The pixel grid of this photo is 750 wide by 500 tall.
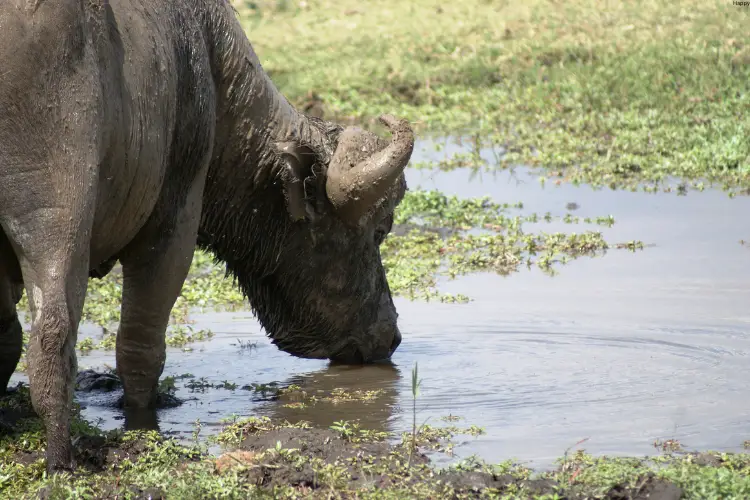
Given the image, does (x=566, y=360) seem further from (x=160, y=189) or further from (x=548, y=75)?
(x=548, y=75)

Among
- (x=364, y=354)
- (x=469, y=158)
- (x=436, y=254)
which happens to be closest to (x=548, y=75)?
(x=469, y=158)

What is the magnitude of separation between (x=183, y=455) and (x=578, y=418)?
6.17 feet

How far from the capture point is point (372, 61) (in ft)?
53.0

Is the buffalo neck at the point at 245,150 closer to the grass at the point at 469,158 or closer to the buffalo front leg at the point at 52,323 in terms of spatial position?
the grass at the point at 469,158

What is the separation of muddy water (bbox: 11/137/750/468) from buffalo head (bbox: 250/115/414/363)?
23 centimetres

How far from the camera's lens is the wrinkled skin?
496 cm

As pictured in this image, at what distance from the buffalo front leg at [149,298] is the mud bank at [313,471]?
765 mm

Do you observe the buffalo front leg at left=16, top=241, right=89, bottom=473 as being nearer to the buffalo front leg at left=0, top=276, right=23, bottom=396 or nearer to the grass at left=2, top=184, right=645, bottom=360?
the buffalo front leg at left=0, top=276, right=23, bottom=396

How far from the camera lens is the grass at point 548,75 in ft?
40.3

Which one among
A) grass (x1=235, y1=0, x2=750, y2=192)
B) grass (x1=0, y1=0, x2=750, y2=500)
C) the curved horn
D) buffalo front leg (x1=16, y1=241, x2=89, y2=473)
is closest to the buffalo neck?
the curved horn

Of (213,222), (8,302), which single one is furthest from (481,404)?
(8,302)

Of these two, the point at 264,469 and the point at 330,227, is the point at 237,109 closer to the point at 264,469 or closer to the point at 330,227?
the point at 330,227

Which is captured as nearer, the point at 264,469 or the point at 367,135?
the point at 264,469

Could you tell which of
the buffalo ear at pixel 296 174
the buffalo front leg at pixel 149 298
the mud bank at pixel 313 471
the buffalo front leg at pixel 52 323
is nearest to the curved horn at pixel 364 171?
the buffalo ear at pixel 296 174
